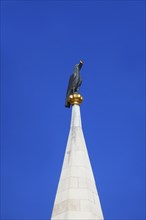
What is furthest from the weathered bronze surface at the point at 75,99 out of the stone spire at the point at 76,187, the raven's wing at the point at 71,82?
the stone spire at the point at 76,187

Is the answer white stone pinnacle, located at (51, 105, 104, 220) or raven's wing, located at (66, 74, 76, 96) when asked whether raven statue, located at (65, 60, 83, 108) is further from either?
white stone pinnacle, located at (51, 105, 104, 220)

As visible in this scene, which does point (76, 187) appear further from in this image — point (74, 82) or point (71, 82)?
point (71, 82)

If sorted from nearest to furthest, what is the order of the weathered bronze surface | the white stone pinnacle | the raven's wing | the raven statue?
the white stone pinnacle, the weathered bronze surface, the raven statue, the raven's wing

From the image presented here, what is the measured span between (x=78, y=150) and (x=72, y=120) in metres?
1.72

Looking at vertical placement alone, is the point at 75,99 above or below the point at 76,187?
above

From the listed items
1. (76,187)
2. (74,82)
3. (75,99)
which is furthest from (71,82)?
(76,187)

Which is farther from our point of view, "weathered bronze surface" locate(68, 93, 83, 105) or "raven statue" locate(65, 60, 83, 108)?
"raven statue" locate(65, 60, 83, 108)

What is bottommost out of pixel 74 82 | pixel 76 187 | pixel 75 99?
pixel 76 187

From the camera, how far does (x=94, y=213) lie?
13.0m

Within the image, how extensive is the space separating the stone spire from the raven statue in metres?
2.15

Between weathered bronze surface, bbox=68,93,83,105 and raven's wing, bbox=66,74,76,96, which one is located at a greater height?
raven's wing, bbox=66,74,76,96

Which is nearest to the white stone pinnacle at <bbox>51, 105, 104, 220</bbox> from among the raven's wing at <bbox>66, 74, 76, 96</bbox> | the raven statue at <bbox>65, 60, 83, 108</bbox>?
the raven statue at <bbox>65, 60, 83, 108</bbox>

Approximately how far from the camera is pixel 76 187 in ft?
44.4

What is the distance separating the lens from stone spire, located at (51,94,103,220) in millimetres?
12859
